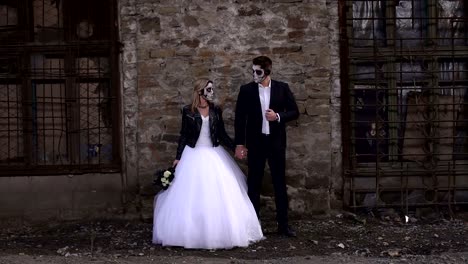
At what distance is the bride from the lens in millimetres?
6266

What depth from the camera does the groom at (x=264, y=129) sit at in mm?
6777

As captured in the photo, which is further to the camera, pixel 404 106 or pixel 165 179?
pixel 404 106

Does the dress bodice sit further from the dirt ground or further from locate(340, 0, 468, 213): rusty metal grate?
locate(340, 0, 468, 213): rusty metal grate

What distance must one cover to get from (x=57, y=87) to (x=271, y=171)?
2.86 metres

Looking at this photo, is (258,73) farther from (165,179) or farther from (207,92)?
(165,179)

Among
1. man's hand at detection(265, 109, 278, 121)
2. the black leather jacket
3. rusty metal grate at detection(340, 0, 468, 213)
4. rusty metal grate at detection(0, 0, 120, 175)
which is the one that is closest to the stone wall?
rusty metal grate at detection(340, 0, 468, 213)

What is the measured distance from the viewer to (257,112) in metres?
6.82

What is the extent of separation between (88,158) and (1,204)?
45.4 inches

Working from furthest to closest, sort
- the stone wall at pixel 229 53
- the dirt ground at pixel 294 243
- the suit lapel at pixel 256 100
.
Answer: the stone wall at pixel 229 53
the suit lapel at pixel 256 100
the dirt ground at pixel 294 243

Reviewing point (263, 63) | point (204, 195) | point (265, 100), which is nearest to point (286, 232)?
point (204, 195)


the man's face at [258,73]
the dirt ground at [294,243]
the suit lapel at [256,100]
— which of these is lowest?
the dirt ground at [294,243]

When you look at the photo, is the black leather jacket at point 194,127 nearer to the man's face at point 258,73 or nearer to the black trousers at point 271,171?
the black trousers at point 271,171

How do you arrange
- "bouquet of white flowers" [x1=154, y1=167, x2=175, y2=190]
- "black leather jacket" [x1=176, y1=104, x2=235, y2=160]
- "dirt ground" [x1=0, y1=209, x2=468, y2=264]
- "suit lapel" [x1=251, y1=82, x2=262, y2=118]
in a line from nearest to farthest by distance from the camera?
"dirt ground" [x1=0, y1=209, x2=468, y2=264]
"bouquet of white flowers" [x1=154, y1=167, x2=175, y2=190]
"black leather jacket" [x1=176, y1=104, x2=235, y2=160]
"suit lapel" [x1=251, y1=82, x2=262, y2=118]

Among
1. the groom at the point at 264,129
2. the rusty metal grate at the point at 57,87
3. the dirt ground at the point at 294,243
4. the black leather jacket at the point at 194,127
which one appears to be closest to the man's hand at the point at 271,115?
the groom at the point at 264,129
